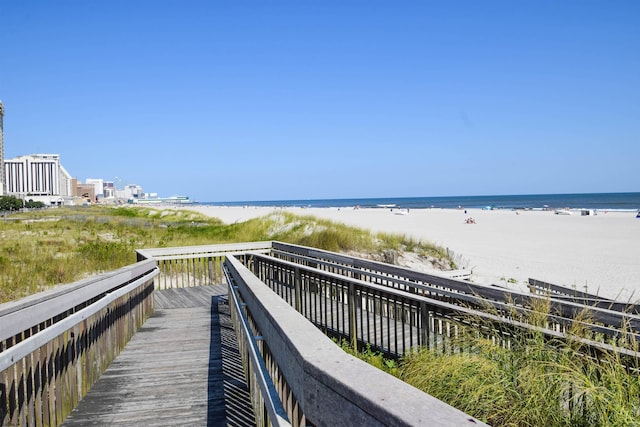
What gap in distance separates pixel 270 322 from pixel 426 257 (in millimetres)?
16152

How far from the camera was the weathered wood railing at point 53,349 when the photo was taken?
3475 mm

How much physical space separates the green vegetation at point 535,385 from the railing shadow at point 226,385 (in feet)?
5.22

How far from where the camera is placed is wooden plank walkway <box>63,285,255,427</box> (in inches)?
171

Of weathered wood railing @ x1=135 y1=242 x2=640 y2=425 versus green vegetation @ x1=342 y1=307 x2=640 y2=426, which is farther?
weathered wood railing @ x1=135 y1=242 x2=640 y2=425

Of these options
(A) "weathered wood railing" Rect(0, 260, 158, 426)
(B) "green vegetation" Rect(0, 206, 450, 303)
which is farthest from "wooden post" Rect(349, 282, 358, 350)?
(B) "green vegetation" Rect(0, 206, 450, 303)

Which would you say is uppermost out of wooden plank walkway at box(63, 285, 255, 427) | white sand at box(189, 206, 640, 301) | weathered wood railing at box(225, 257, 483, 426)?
weathered wood railing at box(225, 257, 483, 426)

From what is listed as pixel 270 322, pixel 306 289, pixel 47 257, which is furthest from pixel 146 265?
pixel 47 257

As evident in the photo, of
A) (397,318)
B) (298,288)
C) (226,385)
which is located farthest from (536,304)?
(298,288)

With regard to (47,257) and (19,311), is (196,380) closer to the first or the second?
(19,311)

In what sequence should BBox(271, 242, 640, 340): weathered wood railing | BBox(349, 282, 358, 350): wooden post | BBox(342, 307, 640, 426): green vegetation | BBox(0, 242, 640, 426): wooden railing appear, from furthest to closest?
BBox(349, 282, 358, 350): wooden post
BBox(271, 242, 640, 340): weathered wood railing
BBox(342, 307, 640, 426): green vegetation
BBox(0, 242, 640, 426): wooden railing

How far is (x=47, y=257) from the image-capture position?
1691 centimetres

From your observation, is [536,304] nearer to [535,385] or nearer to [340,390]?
[535,385]

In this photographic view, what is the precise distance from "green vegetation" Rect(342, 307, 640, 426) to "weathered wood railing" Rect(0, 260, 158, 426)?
9.12ft

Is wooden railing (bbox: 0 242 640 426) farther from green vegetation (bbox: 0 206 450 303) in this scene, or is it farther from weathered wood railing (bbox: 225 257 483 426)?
green vegetation (bbox: 0 206 450 303)
